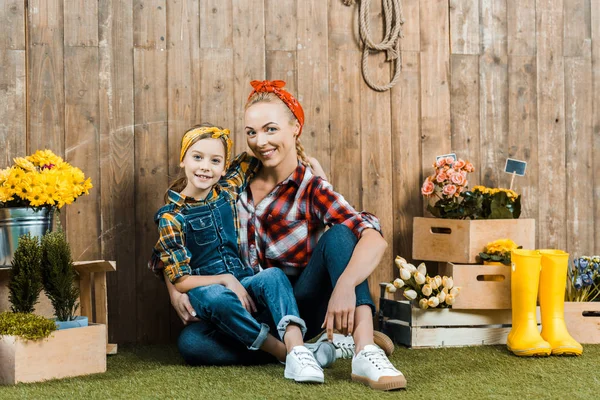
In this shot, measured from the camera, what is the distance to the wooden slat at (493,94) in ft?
10.1

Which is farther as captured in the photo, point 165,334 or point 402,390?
point 165,334

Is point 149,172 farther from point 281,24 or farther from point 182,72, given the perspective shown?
point 281,24

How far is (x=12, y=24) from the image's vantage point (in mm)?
2693

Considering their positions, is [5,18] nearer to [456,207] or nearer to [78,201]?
[78,201]

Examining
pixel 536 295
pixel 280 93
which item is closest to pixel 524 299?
pixel 536 295

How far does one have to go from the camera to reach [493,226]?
8.98ft

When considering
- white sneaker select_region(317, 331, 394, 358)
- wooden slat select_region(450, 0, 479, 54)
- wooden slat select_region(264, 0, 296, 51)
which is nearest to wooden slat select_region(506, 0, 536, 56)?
wooden slat select_region(450, 0, 479, 54)

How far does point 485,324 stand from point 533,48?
1243 millimetres

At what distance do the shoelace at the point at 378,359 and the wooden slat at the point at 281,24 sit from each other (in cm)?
138

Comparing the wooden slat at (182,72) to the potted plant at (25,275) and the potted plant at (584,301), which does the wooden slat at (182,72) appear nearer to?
the potted plant at (25,275)

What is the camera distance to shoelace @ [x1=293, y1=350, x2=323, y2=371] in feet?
6.54

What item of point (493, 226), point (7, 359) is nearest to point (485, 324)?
point (493, 226)

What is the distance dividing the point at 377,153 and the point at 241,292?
1.01 meters

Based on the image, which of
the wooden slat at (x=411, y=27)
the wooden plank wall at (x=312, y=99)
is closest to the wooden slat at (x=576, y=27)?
the wooden plank wall at (x=312, y=99)
